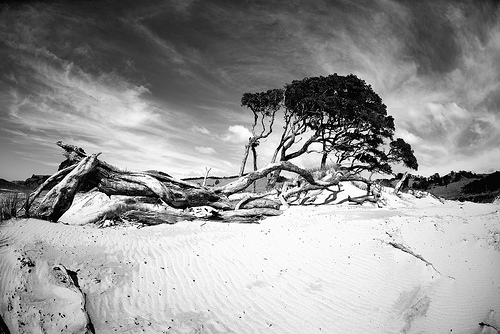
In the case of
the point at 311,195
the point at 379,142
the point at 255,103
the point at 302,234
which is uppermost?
the point at 255,103

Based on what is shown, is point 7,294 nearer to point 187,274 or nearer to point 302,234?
point 187,274

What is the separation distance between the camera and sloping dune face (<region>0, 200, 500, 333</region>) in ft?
11.1

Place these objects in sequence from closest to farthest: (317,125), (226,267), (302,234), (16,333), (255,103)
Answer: (16,333)
(226,267)
(302,234)
(317,125)
(255,103)

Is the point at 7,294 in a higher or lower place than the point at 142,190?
lower

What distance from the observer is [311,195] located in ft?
45.5

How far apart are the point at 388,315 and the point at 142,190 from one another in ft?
26.3

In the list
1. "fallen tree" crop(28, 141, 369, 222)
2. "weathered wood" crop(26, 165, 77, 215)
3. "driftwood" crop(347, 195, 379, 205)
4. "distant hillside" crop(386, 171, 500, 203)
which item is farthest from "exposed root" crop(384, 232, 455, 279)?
"distant hillside" crop(386, 171, 500, 203)

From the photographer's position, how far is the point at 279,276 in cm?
452

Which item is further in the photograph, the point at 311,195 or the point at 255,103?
the point at 255,103

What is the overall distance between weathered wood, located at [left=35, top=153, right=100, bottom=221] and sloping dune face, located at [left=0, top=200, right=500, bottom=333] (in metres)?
0.96

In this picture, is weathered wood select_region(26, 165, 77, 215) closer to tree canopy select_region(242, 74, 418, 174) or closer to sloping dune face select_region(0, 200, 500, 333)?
sloping dune face select_region(0, 200, 500, 333)

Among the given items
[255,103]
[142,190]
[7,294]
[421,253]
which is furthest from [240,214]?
[255,103]

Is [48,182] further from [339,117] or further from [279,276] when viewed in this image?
[339,117]

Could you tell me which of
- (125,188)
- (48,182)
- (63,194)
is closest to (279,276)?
Result: (125,188)
